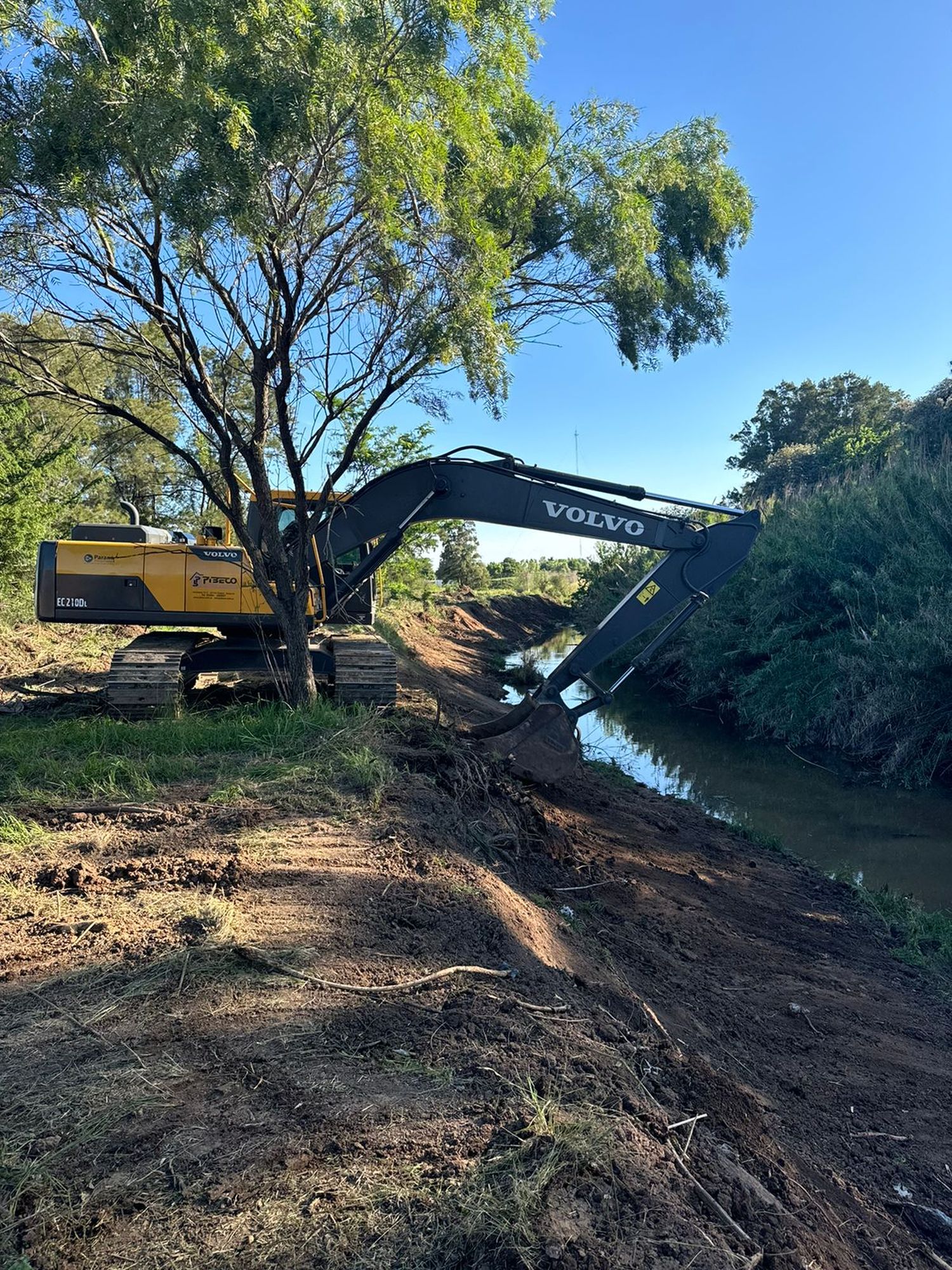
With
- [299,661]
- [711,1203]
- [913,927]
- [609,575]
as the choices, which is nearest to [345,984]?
[711,1203]

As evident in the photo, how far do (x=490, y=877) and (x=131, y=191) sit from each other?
587 centimetres

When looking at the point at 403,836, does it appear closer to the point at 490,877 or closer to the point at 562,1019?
the point at 490,877

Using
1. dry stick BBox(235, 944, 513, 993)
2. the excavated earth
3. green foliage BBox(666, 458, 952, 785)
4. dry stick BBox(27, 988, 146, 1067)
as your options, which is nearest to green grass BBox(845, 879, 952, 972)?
the excavated earth

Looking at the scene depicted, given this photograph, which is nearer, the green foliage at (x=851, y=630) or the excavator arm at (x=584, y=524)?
the excavator arm at (x=584, y=524)

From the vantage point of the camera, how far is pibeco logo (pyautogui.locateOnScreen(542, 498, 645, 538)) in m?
8.58

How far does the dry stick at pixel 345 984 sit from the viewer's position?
3.54m

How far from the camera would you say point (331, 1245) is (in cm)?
220

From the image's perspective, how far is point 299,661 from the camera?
826 centimetres

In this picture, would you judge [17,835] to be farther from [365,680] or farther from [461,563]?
[461,563]

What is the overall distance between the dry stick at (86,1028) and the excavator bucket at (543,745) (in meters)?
5.13

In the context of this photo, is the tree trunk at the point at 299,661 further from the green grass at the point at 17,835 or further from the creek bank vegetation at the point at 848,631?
the creek bank vegetation at the point at 848,631

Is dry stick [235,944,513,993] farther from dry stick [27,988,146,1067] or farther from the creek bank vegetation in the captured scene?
the creek bank vegetation

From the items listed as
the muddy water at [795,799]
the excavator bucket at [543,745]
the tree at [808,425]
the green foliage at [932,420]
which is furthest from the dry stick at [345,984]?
the tree at [808,425]

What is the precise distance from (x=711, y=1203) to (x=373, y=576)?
302 inches
